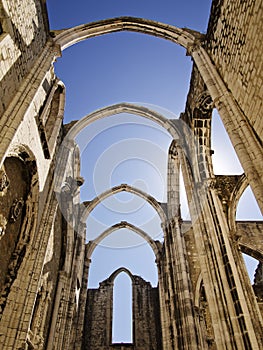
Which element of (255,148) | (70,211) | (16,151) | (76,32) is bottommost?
(255,148)

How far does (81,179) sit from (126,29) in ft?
18.1

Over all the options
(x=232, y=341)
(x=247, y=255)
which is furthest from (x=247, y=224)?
(x=232, y=341)

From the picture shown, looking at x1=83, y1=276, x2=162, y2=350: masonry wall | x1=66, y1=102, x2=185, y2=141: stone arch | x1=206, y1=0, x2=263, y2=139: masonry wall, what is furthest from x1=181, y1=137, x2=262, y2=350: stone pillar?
x1=83, y1=276, x2=162, y2=350: masonry wall

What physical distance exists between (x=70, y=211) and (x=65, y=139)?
3096 mm

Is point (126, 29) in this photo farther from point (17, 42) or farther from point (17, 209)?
point (17, 209)

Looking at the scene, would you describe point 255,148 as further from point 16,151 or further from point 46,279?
point 46,279

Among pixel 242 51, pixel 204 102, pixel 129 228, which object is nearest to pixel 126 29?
pixel 204 102

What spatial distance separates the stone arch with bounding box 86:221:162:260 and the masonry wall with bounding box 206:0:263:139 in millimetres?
10679

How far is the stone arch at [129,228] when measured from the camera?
14438mm

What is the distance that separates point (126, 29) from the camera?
26.3 ft

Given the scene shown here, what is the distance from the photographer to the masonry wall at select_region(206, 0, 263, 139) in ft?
12.7

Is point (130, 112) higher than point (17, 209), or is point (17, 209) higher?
point (130, 112)

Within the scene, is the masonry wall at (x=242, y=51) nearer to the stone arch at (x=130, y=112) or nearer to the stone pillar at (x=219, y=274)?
the stone pillar at (x=219, y=274)

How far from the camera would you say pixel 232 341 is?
16.3 ft
